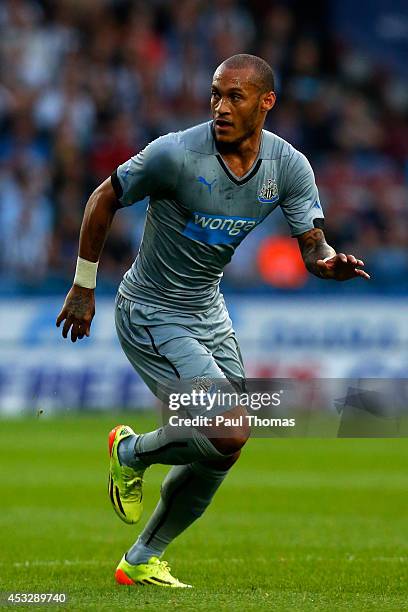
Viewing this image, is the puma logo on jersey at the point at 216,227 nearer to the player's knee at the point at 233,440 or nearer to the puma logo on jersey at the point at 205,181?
the puma logo on jersey at the point at 205,181

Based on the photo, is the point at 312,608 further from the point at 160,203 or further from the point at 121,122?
the point at 121,122

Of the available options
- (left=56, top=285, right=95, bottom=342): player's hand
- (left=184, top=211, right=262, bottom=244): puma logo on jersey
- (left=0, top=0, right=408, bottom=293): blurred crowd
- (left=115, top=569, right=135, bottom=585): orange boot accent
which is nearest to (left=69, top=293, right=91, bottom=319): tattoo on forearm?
(left=56, top=285, right=95, bottom=342): player's hand

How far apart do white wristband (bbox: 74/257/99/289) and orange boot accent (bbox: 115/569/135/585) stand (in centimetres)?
158

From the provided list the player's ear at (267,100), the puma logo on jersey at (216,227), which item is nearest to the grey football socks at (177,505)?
the puma logo on jersey at (216,227)

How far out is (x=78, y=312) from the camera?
247 inches

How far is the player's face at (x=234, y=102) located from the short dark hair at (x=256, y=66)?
24 millimetres

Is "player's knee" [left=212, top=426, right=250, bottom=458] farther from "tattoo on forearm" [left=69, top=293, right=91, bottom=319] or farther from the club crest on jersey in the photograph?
the club crest on jersey

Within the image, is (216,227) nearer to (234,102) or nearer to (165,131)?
(234,102)

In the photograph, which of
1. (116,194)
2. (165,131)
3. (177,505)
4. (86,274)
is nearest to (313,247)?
(116,194)

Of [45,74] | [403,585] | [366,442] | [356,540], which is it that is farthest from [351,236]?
[403,585]

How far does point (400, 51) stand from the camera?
23234mm

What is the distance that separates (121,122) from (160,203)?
12.5m

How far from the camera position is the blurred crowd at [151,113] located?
58.5 feet

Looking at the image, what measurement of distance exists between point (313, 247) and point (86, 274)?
114 cm
